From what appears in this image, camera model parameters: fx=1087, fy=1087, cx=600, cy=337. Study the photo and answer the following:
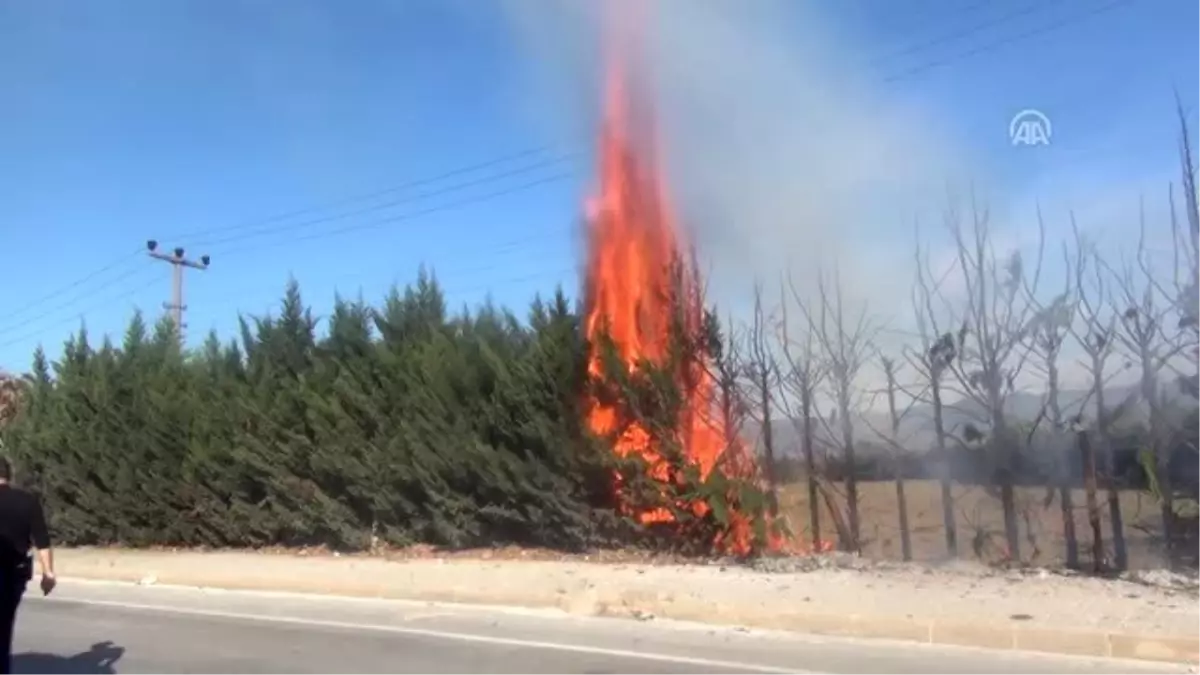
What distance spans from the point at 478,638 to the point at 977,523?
5758 millimetres

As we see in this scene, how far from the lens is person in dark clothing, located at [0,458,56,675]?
6512 mm

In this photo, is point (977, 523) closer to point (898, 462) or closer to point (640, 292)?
point (898, 462)

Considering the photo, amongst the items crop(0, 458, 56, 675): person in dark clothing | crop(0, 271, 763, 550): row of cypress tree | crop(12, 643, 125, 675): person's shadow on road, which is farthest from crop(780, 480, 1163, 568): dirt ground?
crop(0, 458, 56, 675): person in dark clothing

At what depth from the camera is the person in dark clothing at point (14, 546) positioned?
6512mm

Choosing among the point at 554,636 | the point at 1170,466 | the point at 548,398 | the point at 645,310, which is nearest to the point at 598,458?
the point at 548,398

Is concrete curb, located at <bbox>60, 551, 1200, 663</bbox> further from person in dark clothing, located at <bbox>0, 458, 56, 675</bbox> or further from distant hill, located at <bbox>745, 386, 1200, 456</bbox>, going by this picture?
person in dark clothing, located at <bbox>0, 458, 56, 675</bbox>

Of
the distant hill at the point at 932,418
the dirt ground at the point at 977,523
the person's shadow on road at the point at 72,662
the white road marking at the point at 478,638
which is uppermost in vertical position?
the distant hill at the point at 932,418

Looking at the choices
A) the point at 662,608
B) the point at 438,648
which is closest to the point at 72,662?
the point at 438,648

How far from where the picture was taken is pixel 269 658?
8508 millimetres

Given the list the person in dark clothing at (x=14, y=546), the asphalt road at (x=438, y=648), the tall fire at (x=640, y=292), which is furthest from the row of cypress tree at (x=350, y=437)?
the person in dark clothing at (x=14, y=546)

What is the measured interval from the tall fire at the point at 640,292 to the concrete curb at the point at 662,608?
248 centimetres

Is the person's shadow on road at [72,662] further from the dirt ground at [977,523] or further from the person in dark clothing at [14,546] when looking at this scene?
the dirt ground at [977,523]

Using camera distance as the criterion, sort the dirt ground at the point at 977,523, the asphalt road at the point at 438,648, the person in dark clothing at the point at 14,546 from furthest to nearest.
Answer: the dirt ground at the point at 977,523, the asphalt road at the point at 438,648, the person in dark clothing at the point at 14,546

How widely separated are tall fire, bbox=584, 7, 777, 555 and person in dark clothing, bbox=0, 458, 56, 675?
24.8ft
